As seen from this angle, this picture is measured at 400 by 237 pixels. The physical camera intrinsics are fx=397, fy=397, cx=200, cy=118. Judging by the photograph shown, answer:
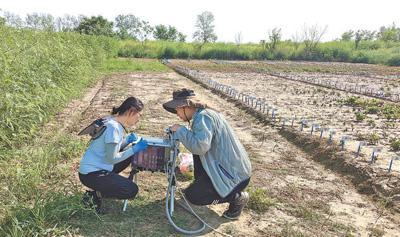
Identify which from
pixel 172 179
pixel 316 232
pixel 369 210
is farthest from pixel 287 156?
pixel 172 179

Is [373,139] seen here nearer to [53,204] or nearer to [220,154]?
[220,154]

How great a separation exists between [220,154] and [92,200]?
1.30m

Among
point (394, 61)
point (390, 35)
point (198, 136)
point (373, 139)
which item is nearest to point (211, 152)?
point (198, 136)

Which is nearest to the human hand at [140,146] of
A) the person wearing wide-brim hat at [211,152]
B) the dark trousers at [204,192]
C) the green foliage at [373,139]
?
the person wearing wide-brim hat at [211,152]

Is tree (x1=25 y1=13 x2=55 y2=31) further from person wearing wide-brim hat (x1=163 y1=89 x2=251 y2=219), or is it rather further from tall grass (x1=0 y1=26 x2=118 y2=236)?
person wearing wide-brim hat (x1=163 y1=89 x2=251 y2=219)

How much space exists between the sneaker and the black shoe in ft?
4.13

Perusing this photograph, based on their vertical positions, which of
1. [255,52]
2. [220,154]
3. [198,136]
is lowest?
[255,52]

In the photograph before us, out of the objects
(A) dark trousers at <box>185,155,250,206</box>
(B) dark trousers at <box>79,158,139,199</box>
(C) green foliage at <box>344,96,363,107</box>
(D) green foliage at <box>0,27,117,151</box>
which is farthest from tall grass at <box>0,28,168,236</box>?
(C) green foliage at <box>344,96,363,107</box>

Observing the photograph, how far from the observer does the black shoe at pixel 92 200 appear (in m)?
3.76

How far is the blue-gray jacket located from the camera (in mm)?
3688

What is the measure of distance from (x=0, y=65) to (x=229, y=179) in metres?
3.10

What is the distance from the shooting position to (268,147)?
22.6ft

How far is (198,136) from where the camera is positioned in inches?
142

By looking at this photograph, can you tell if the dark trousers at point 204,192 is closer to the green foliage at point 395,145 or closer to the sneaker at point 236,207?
the sneaker at point 236,207
